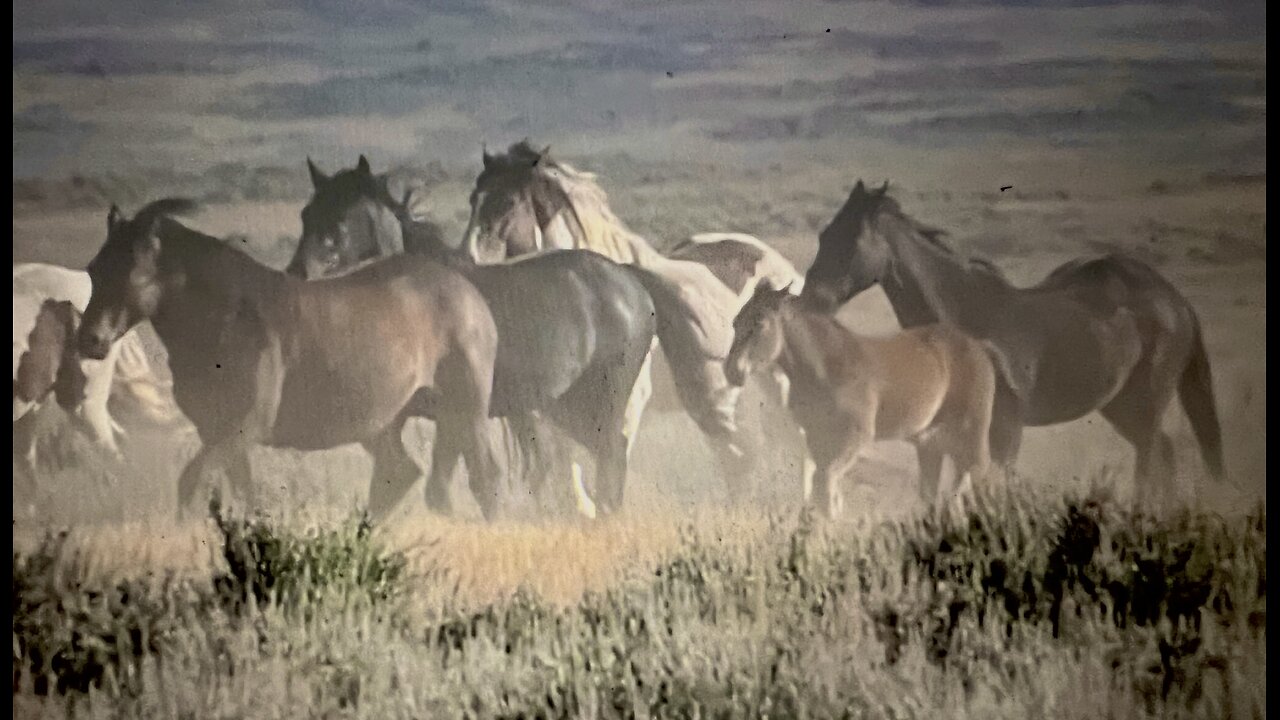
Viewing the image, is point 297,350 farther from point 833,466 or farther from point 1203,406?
point 1203,406

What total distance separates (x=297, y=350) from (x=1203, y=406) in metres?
1.63

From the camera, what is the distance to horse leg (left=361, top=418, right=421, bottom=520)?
197 cm

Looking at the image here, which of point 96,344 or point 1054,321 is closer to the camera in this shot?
point 96,344

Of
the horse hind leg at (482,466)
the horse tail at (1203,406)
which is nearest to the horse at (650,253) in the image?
the horse hind leg at (482,466)

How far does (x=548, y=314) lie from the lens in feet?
6.57

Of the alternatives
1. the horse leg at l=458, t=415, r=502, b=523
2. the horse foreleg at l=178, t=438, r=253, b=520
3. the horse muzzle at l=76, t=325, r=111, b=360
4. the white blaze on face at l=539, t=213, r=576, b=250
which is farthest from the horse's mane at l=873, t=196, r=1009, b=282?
the horse muzzle at l=76, t=325, r=111, b=360

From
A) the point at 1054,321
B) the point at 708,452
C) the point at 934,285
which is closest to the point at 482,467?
the point at 708,452

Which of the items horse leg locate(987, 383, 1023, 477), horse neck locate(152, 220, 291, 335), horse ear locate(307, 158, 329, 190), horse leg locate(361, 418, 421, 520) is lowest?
horse leg locate(361, 418, 421, 520)

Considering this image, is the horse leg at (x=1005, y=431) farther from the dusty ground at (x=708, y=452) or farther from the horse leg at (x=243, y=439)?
the horse leg at (x=243, y=439)

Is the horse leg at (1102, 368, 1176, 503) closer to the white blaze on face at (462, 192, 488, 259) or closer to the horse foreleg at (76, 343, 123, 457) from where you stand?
the white blaze on face at (462, 192, 488, 259)

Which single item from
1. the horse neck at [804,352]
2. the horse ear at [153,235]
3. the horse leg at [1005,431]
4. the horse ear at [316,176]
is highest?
the horse ear at [316,176]

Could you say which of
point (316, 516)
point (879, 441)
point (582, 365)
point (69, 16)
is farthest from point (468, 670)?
point (69, 16)

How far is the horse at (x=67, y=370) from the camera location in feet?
6.37

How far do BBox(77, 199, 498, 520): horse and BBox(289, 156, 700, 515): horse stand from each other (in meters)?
0.04
